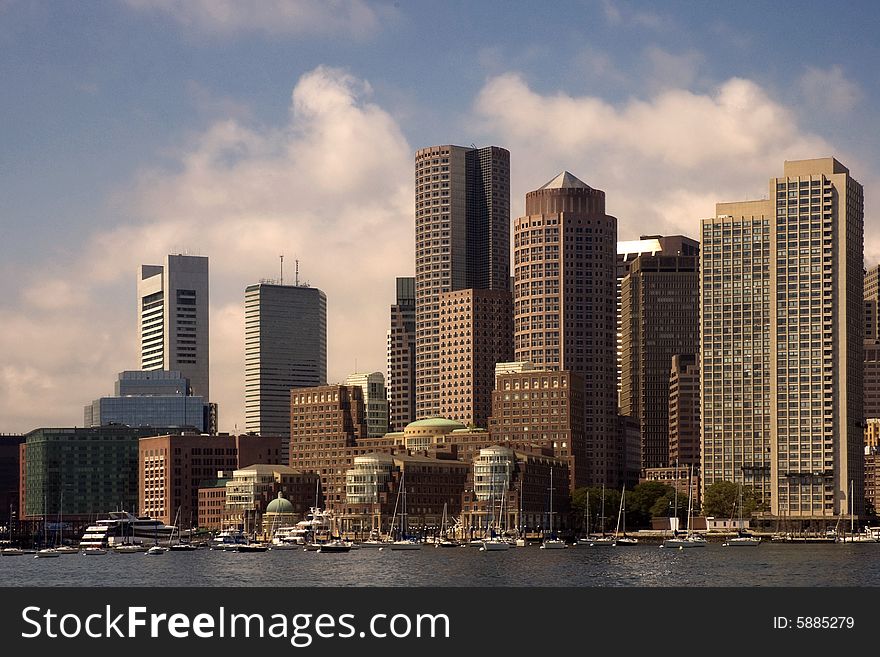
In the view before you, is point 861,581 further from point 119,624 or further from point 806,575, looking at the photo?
point 119,624

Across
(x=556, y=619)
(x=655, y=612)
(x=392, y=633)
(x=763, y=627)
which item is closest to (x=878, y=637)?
(x=763, y=627)

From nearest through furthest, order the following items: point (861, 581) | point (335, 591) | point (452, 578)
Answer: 1. point (335, 591)
2. point (861, 581)
3. point (452, 578)

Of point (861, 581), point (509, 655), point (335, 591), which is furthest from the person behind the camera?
point (861, 581)

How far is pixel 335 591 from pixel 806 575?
134448 mm

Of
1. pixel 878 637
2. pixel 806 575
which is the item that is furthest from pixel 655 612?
pixel 806 575

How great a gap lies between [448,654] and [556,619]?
25.5 feet

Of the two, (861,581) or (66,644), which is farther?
(861,581)

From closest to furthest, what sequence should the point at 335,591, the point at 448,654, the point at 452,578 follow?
the point at 448,654 < the point at 335,591 < the point at 452,578

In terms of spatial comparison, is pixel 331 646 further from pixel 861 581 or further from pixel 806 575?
pixel 806 575

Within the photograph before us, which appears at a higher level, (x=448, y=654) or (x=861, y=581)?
(x=448, y=654)

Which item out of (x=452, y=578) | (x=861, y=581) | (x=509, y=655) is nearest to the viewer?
(x=509, y=655)

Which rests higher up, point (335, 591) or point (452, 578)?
point (335, 591)

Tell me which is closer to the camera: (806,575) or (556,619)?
(556,619)

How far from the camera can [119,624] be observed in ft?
196
